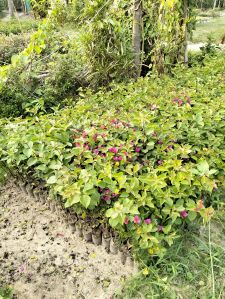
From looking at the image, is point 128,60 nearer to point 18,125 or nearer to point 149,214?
point 18,125

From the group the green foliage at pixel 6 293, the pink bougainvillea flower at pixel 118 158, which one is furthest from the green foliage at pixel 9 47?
the green foliage at pixel 6 293

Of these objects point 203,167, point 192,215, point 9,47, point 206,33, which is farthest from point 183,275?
point 206,33

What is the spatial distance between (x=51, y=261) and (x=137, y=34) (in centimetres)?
313

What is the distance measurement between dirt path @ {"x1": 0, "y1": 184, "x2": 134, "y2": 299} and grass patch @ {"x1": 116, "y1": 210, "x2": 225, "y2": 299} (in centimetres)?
15

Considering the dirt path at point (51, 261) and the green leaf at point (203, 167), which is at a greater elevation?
the green leaf at point (203, 167)

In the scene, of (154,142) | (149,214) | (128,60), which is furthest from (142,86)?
(149,214)

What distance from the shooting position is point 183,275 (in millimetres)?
1902

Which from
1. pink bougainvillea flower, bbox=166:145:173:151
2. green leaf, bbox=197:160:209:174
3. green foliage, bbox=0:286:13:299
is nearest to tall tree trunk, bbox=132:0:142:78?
pink bougainvillea flower, bbox=166:145:173:151

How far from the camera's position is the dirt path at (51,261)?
6.43ft

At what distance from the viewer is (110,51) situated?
4004 mm

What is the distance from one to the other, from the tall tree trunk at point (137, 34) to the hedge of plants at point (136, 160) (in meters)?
1.57

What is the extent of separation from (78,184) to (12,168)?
0.91m

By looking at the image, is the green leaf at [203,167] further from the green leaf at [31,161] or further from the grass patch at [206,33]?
the grass patch at [206,33]

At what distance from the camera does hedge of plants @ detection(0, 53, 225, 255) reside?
1703 mm
